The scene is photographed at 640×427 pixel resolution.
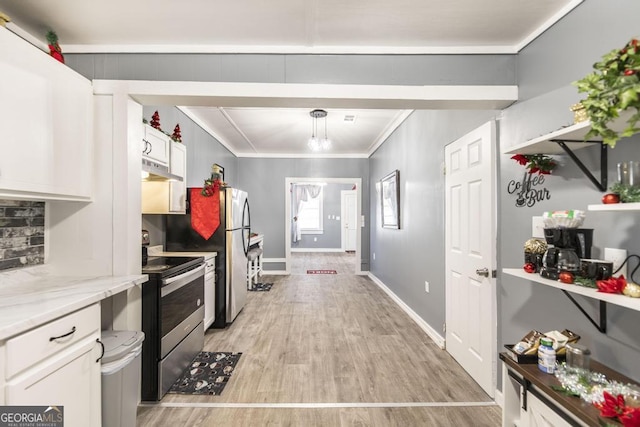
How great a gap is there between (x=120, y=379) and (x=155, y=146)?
173 centimetres

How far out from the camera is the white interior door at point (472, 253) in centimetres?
216

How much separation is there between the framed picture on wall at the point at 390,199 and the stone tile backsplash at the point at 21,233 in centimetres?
384

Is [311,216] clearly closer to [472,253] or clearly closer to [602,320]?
[472,253]

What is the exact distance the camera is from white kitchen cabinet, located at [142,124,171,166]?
2.36 m

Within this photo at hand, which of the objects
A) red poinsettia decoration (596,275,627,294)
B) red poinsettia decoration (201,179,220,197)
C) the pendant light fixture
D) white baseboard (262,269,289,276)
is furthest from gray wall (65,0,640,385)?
white baseboard (262,269,289,276)

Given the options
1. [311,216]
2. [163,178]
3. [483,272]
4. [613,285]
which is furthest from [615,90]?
[311,216]

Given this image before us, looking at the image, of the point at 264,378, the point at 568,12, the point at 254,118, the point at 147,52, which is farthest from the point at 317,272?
the point at 568,12

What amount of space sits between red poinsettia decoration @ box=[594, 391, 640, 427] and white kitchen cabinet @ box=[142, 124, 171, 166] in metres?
2.83

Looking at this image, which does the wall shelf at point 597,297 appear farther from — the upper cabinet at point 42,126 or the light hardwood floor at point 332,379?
the upper cabinet at point 42,126

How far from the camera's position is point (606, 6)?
1.36 m

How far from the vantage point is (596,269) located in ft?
4.08

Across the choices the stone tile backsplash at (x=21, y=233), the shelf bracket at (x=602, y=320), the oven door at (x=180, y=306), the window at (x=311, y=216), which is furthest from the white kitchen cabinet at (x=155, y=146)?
the window at (x=311, y=216)

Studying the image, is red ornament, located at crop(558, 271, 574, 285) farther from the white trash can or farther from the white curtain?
the white curtain

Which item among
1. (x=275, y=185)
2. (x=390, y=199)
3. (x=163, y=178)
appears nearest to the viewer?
(x=163, y=178)
